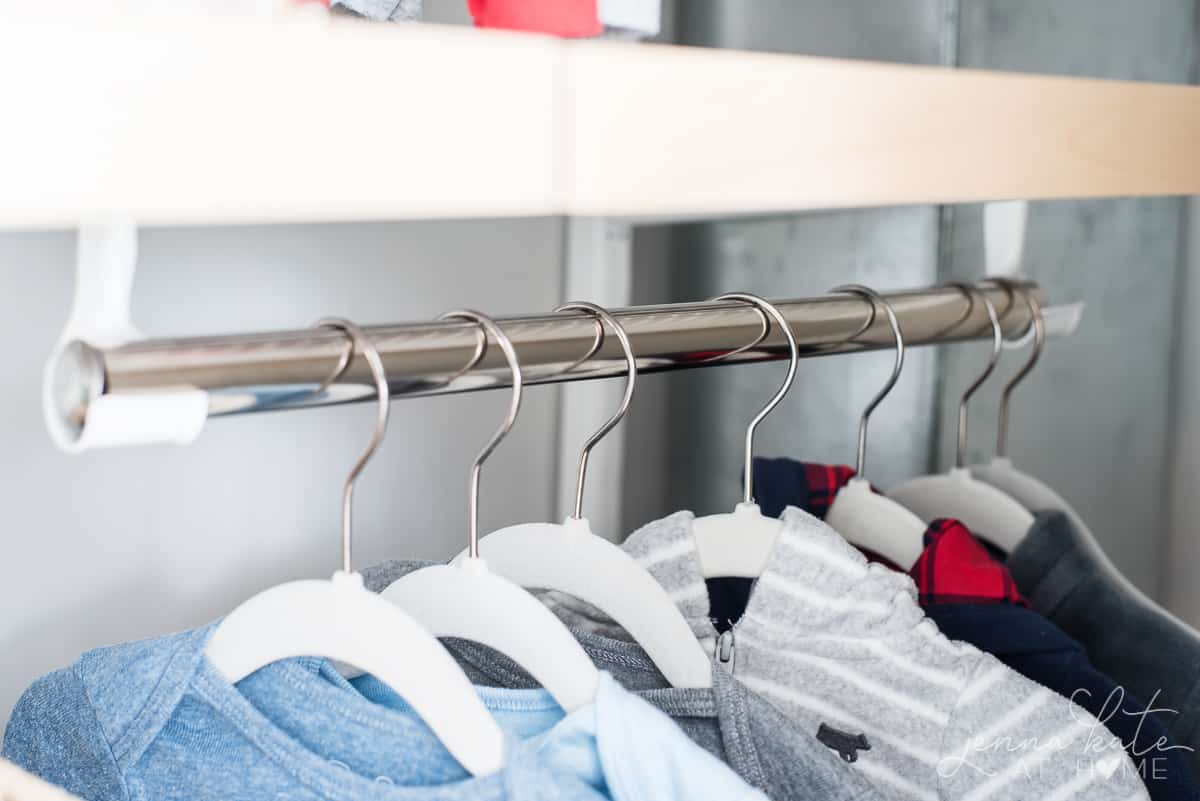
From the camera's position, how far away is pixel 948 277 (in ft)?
4.43

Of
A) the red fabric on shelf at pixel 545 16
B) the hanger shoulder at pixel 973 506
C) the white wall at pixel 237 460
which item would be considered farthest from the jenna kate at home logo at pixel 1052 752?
the white wall at pixel 237 460

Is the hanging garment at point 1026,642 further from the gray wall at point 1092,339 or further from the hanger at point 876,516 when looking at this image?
the gray wall at point 1092,339

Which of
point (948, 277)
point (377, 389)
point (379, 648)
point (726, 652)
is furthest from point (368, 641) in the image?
point (948, 277)

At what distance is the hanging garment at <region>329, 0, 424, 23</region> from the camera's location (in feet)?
2.00

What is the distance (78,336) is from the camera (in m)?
0.49

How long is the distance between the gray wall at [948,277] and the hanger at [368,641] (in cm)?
81

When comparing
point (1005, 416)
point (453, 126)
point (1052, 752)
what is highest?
point (453, 126)

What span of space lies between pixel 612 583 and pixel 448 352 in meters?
0.15

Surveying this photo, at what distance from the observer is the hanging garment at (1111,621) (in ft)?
2.43

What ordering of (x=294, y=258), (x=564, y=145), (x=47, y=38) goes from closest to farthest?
(x=47, y=38), (x=564, y=145), (x=294, y=258)

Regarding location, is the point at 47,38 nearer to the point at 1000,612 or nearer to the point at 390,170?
the point at 390,170

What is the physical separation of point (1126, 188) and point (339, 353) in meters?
0.41

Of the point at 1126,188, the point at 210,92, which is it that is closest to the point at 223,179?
the point at 210,92

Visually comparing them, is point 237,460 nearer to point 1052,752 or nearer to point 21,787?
point 21,787
